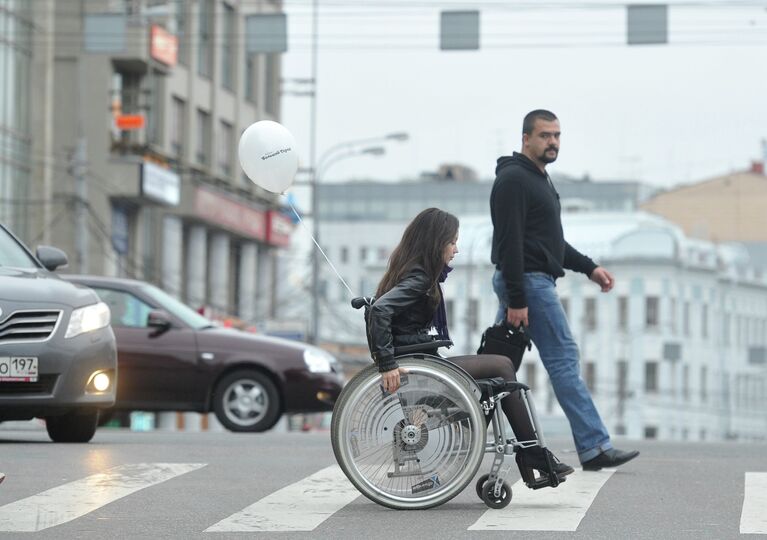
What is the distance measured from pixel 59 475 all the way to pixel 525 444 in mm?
2899

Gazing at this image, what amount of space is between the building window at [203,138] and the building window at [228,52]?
255 centimetres

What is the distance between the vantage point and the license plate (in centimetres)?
1245

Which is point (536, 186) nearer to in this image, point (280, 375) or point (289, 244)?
point (280, 375)

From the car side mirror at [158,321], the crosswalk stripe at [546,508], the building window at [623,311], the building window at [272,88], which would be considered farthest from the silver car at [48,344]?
the building window at [623,311]

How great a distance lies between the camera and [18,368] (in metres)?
12.5

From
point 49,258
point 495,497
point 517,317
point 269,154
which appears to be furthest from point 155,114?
point 495,497

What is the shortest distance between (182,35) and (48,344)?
45074mm

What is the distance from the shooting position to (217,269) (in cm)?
6184

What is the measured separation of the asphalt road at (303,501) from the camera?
835 cm

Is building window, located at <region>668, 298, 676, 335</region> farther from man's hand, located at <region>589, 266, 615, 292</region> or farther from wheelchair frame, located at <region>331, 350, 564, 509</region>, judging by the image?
wheelchair frame, located at <region>331, 350, 564, 509</region>

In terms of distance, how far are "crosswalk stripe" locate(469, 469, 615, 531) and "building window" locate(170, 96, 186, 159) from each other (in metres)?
46.9

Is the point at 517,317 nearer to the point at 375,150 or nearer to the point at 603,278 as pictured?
the point at 603,278

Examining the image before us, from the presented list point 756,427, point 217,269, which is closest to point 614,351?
point 756,427

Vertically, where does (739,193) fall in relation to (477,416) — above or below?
above
